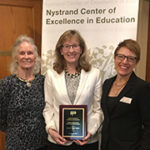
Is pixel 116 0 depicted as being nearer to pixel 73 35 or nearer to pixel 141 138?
pixel 73 35

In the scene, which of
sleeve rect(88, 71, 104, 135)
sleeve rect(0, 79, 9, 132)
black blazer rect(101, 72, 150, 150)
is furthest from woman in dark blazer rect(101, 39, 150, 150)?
sleeve rect(0, 79, 9, 132)

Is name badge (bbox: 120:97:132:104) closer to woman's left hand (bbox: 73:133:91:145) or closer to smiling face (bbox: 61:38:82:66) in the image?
woman's left hand (bbox: 73:133:91:145)

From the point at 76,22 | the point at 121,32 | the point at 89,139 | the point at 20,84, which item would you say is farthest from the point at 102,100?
the point at 76,22

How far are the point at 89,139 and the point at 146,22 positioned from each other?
2.21m

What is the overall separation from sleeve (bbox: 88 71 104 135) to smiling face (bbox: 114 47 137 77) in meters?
0.33

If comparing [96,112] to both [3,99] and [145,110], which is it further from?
[3,99]

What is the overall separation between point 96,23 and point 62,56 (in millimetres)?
724

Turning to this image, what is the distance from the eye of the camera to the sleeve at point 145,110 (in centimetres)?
159

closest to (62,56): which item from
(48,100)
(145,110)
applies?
(48,100)

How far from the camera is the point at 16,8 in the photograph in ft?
9.61

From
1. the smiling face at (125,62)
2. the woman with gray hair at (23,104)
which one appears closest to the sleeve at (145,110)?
the smiling face at (125,62)

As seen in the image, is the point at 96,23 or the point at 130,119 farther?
the point at 96,23

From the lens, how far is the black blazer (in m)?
1.62

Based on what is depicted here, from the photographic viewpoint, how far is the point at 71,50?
1.95 meters
